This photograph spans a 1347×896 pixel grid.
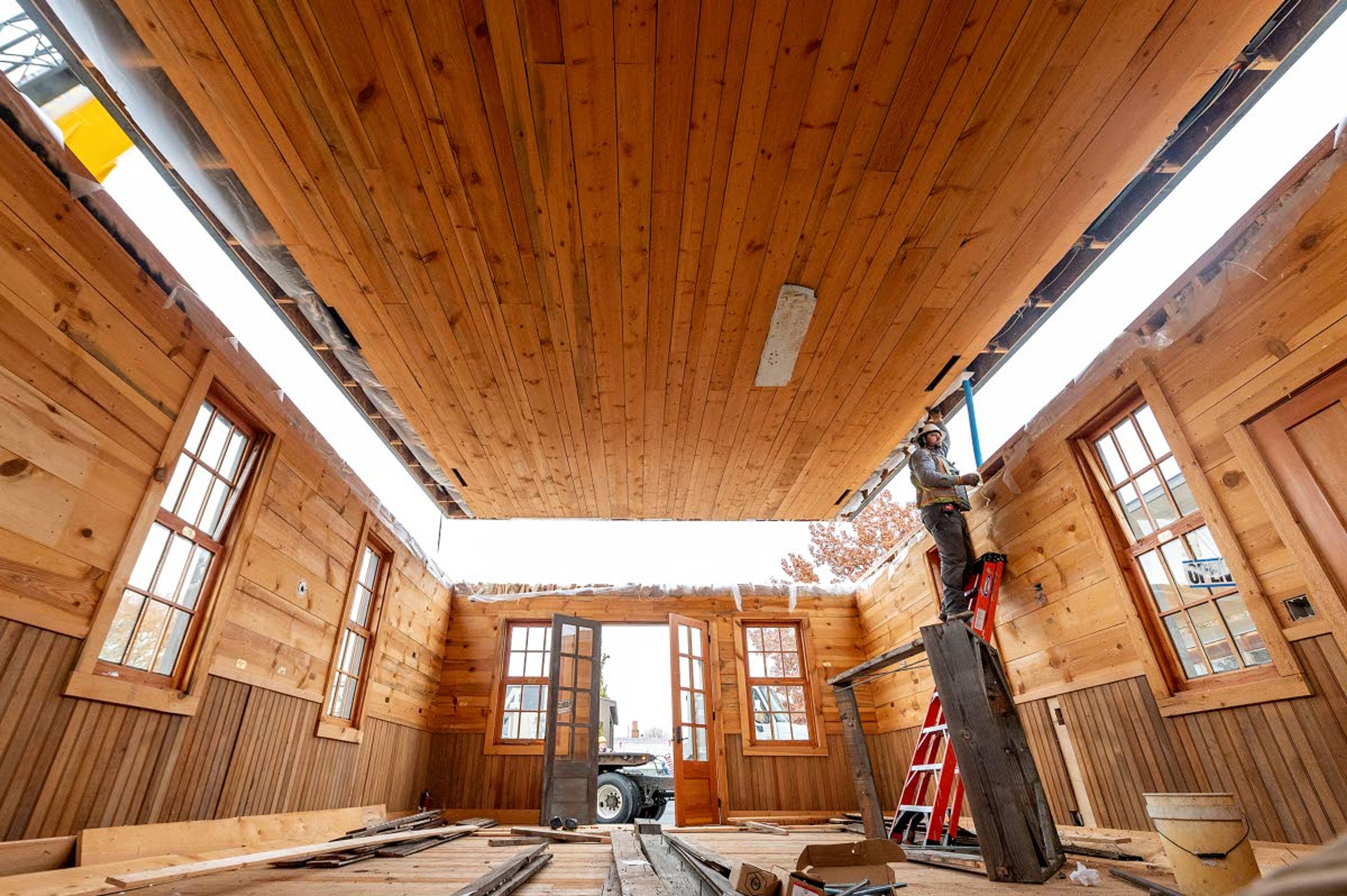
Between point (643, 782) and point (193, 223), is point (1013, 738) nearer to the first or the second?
point (193, 223)

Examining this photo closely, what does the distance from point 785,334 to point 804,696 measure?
5572 mm

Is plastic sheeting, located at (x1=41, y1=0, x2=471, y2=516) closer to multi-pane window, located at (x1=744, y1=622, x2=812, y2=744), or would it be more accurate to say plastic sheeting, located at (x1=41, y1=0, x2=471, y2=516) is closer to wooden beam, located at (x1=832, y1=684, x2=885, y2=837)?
wooden beam, located at (x1=832, y1=684, x2=885, y2=837)

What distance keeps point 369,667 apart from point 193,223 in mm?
4059

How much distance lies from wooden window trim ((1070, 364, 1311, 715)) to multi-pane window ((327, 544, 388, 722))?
17.9 ft

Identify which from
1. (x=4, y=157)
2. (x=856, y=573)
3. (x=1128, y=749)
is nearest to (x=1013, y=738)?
(x=1128, y=749)

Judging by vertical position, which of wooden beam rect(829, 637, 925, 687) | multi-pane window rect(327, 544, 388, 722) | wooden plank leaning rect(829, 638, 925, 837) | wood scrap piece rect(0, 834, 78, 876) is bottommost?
wood scrap piece rect(0, 834, 78, 876)

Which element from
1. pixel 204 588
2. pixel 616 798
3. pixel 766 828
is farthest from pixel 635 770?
pixel 204 588

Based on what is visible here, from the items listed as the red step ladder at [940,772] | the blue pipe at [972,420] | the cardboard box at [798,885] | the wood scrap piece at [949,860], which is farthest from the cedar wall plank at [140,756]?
the blue pipe at [972,420]

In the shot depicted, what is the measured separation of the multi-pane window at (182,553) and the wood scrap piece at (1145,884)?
4.35 m

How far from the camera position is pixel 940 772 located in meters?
3.88

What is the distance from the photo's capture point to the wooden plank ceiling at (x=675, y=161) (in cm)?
226

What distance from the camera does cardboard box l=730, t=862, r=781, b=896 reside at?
1.88 m

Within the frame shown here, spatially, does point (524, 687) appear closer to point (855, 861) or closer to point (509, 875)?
point (509, 875)

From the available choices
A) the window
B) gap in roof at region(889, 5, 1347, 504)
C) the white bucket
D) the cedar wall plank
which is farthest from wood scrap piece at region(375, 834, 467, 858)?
gap in roof at region(889, 5, 1347, 504)
